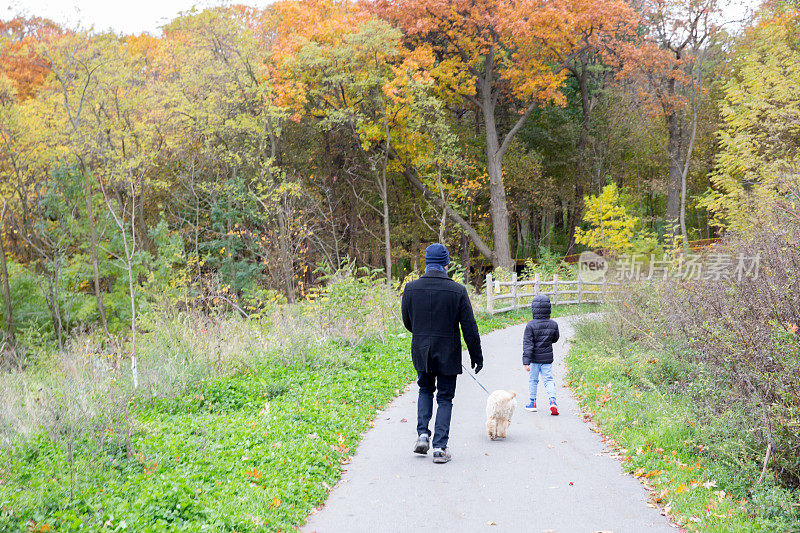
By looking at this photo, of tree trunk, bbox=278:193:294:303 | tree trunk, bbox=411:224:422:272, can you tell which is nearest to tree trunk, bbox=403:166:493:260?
tree trunk, bbox=411:224:422:272

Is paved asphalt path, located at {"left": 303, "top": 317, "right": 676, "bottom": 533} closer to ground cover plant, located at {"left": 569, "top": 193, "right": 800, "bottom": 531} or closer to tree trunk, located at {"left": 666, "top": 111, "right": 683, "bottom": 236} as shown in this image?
ground cover plant, located at {"left": 569, "top": 193, "right": 800, "bottom": 531}

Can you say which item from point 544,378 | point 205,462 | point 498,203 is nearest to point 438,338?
point 205,462

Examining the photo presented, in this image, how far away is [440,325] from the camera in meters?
6.02

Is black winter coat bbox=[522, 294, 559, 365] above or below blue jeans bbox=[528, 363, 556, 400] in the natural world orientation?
above

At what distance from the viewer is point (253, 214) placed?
26562 millimetres

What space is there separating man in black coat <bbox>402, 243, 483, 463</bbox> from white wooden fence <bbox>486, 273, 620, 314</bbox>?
14095mm

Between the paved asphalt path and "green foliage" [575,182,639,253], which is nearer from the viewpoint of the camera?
the paved asphalt path

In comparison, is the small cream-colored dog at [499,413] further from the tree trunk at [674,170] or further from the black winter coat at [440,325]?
the tree trunk at [674,170]

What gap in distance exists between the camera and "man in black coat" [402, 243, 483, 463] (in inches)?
235

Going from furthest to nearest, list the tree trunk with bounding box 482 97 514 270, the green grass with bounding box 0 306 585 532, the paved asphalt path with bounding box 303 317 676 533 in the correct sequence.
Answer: the tree trunk with bounding box 482 97 514 270 < the paved asphalt path with bounding box 303 317 676 533 < the green grass with bounding box 0 306 585 532

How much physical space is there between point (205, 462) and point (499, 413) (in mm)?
3022

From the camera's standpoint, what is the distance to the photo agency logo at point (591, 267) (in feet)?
85.0

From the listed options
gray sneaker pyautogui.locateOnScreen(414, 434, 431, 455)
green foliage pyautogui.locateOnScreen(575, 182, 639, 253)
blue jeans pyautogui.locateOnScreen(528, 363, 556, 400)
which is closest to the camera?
gray sneaker pyautogui.locateOnScreen(414, 434, 431, 455)

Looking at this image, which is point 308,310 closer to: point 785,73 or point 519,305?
point 519,305
